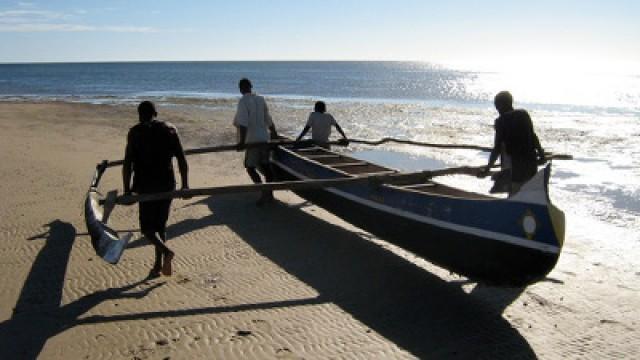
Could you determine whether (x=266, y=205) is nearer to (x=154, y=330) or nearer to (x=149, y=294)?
(x=149, y=294)

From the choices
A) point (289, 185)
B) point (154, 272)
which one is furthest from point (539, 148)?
point (154, 272)

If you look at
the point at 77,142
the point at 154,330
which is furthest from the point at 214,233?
the point at 77,142

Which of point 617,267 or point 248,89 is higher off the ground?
point 248,89

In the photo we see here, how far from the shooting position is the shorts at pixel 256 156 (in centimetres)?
988

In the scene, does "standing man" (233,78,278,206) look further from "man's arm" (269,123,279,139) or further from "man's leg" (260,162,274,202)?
"man's arm" (269,123,279,139)

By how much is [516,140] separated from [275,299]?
122 inches

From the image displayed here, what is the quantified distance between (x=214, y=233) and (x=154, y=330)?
10.8ft

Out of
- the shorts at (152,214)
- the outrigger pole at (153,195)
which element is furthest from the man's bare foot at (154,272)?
the outrigger pole at (153,195)

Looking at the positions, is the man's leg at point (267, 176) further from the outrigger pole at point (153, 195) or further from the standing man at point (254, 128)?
the outrigger pole at point (153, 195)

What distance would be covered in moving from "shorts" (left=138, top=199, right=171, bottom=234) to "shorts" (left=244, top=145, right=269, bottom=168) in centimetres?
352

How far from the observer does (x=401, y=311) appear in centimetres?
593

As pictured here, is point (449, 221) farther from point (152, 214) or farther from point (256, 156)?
point (256, 156)

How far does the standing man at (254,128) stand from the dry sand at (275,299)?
90 centimetres

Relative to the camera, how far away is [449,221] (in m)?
6.03
